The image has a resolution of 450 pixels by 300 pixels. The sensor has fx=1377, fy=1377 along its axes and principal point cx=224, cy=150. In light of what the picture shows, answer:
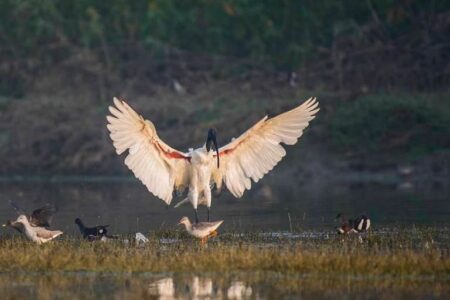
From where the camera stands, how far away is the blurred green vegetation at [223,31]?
34156 mm

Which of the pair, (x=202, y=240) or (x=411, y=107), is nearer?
(x=202, y=240)

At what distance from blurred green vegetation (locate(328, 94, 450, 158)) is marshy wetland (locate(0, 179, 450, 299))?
8.42 meters

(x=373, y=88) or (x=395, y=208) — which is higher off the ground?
(x=373, y=88)

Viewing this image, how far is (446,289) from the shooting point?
1133cm

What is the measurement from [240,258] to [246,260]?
0.23ft

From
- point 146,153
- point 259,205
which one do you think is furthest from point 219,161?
point 259,205

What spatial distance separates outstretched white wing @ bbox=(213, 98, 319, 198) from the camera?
15969 millimetres

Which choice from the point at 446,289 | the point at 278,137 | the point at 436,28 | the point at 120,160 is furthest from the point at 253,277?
the point at 436,28

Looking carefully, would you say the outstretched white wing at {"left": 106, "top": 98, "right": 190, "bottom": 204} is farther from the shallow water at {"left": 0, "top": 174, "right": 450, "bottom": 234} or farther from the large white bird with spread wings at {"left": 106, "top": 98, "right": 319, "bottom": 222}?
the shallow water at {"left": 0, "top": 174, "right": 450, "bottom": 234}

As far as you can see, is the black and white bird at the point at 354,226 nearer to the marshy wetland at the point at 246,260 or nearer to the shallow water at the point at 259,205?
the marshy wetland at the point at 246,260

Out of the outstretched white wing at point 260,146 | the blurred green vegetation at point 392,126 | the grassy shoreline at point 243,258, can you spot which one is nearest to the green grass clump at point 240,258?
the grassy shoreline at point 243,258

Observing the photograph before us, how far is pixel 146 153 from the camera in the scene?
1527 centimetres

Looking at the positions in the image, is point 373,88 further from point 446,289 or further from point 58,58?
point 446,289

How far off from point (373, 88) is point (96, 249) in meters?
18.8
